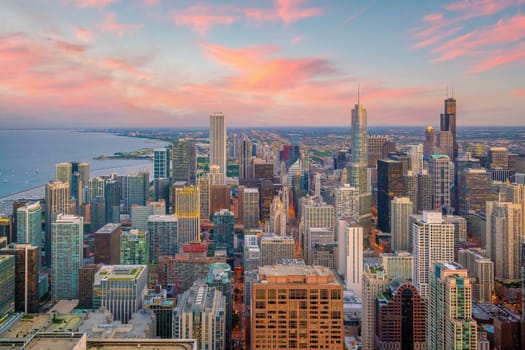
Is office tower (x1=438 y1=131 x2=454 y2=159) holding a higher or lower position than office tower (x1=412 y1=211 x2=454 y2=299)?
higher

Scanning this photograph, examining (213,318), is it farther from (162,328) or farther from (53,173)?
(53,173)

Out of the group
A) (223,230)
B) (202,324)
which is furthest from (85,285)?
(223,230)

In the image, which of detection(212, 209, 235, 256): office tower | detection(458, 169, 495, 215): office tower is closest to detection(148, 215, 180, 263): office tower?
detection(212, 209, 235, 256): office tower

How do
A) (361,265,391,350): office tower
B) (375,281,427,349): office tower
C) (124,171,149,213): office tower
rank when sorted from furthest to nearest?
(124,171,149,213): office tower, (361,265,391,350): office tower, (375,281,427,349): office tower

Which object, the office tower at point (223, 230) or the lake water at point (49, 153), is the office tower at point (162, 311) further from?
the office tower at point (223, 230)

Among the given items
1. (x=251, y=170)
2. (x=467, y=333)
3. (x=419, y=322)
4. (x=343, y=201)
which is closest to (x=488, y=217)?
(x=343, y=201)

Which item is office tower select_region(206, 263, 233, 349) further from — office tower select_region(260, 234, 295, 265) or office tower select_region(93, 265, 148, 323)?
office tower select_region(260, 234, 295, 265)
